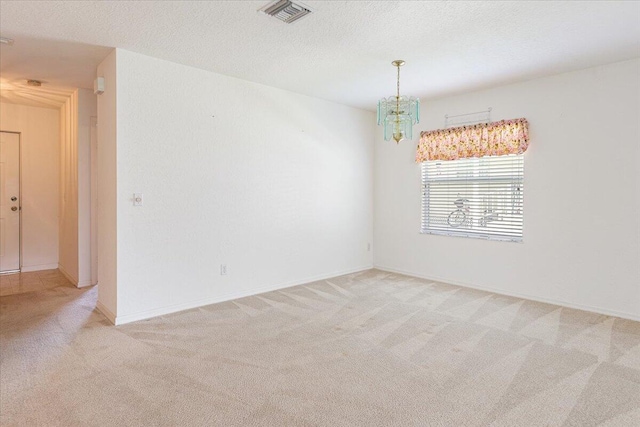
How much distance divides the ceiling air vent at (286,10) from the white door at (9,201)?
5.20m

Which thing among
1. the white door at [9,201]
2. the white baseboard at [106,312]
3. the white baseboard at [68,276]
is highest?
the white door at [9,201]

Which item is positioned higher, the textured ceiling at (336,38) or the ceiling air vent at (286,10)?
the textured ceiling at (336,38)

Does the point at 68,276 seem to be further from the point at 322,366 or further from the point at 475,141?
the point at 475,141

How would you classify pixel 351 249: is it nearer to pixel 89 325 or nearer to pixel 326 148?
pixel 326 148

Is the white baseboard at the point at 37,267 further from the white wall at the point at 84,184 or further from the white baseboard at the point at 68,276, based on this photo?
the white wall at the point at 84,184

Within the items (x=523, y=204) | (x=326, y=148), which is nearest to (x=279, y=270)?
(x=326, y=148)

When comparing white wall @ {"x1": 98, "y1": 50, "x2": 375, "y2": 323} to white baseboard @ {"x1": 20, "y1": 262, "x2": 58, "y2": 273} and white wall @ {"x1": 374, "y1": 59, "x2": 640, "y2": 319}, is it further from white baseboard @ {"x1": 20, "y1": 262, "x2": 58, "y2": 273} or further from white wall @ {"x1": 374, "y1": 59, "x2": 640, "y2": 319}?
white baseboard @ {"x1": 20, "y1": 262, "x2": 58, "y2": 273}

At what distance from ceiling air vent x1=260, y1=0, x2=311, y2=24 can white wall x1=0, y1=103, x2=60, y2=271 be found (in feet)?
16.5

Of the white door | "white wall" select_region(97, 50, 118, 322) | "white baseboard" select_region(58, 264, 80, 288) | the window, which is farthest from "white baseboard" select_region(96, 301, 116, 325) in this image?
the window

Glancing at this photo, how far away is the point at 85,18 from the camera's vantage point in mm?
2916

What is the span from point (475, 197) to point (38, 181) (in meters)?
6.54

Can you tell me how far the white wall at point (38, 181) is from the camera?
19.2 ft

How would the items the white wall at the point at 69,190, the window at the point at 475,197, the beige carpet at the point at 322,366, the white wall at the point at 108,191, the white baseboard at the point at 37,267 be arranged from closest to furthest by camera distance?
the beige carpet at the point at 322,366 → the white wall at the point at 108,191 → the window at the point at 475,197 → the white wall at the point at 69,190 → the white baseboard at the point at 37,267

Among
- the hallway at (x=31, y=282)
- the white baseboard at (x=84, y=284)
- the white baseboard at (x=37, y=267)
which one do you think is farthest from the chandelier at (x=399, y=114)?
the white baseboard at (x=37, y=267)
